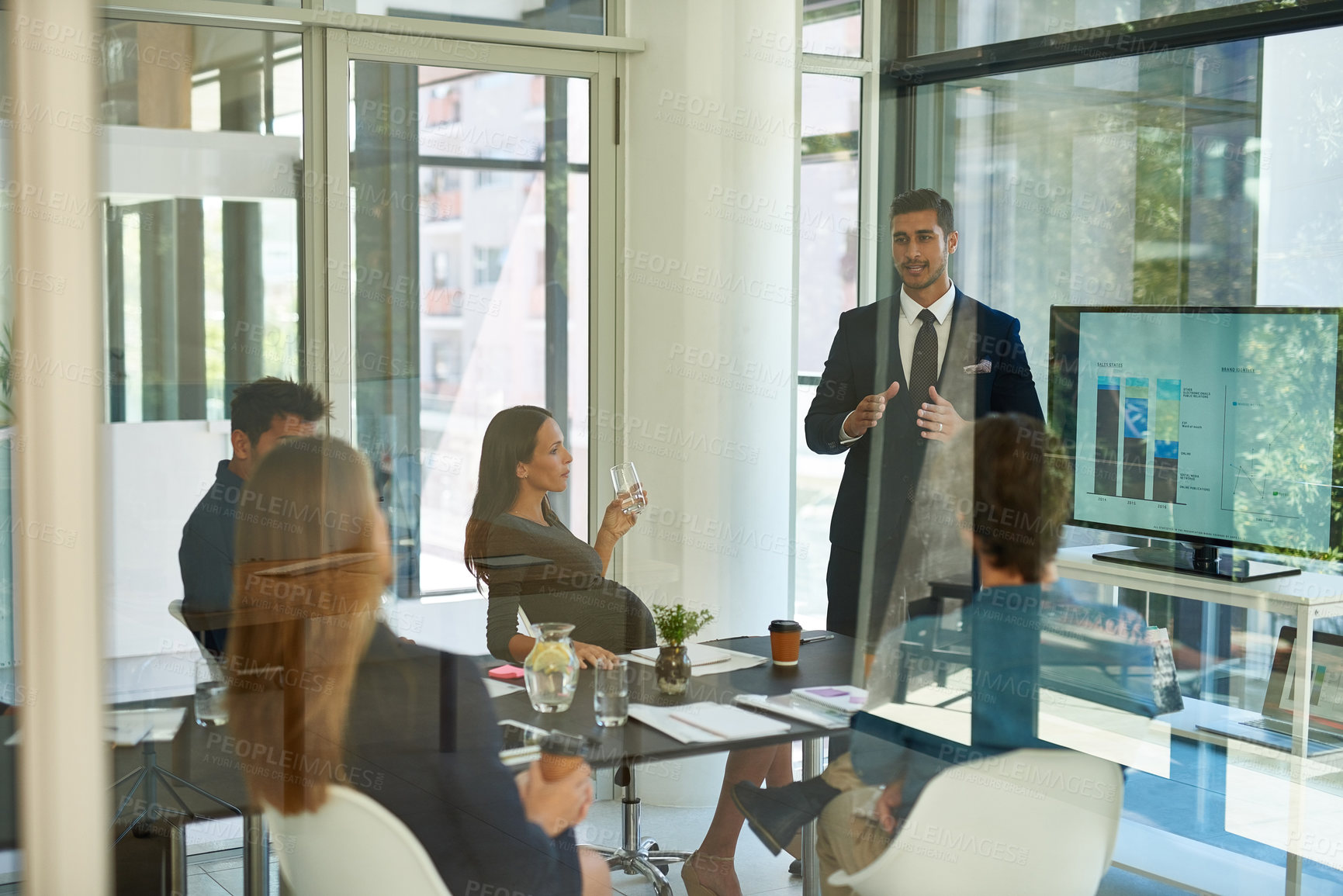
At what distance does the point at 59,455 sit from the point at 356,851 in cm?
72

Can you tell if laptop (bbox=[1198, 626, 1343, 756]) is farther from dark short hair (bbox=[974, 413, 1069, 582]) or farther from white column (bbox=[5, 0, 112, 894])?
white column (bbox=[5, 0, 112, 894])

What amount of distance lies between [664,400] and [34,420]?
2.91 metres

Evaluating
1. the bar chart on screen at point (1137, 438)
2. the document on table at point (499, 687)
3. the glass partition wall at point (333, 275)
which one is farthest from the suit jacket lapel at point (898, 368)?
the document on table at point (499, 687)

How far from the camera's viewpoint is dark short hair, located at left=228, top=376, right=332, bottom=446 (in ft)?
11.5

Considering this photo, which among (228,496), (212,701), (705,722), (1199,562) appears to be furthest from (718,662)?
(228,496)

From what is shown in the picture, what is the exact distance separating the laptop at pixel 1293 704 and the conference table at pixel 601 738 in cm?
104

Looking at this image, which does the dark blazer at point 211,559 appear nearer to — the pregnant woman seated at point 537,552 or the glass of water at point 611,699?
the pregnant woman seated at point 537,552

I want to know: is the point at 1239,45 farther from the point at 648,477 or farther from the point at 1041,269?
the point at 648,477

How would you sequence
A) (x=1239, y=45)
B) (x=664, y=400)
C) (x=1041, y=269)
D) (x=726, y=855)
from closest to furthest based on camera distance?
(x=1239, y=45) < (x=726, y=855) < (x=1041, y=269) < (x=664, y=400)

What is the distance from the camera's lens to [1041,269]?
145 inches

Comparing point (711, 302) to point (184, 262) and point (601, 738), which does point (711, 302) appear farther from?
point (601, 738)

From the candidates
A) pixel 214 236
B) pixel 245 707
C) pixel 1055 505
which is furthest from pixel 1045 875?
pixel 214 236

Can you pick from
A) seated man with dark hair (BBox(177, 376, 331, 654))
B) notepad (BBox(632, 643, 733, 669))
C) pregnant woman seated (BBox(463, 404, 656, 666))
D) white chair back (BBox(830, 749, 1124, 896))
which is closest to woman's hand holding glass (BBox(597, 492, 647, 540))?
pregnant woman seated (BBox(463, 404, 656, 666))

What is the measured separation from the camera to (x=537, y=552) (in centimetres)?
339
